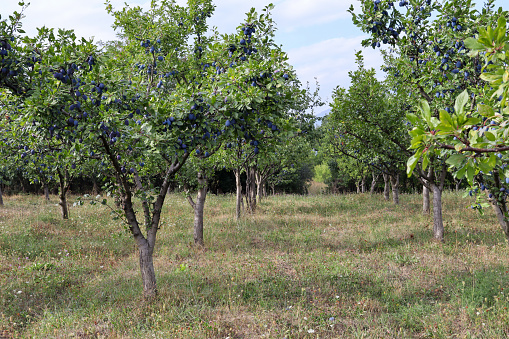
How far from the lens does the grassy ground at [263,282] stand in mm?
5637

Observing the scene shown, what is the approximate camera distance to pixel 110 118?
491cm

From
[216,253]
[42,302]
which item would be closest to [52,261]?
[42,302]

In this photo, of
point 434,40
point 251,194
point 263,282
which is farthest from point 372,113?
point 251,194

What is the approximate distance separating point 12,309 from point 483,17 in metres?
10.4

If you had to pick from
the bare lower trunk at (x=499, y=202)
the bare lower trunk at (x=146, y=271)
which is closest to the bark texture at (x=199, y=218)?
the bare lower trunk at (x=146, y=271)

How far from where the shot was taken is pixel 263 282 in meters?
7.77

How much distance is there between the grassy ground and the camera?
18.5 feet

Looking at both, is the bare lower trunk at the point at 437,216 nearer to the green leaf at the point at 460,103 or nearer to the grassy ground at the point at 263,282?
the grassy ground at the point at 263,282

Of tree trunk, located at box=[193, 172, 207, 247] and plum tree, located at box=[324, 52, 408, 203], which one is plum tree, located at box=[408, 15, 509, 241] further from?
tree trunk, located at box=[193, 172, 207, 247]

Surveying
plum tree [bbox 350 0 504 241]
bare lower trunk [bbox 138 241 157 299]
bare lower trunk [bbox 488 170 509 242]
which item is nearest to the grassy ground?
bare lower trunk [bbox 138 241 157 299]

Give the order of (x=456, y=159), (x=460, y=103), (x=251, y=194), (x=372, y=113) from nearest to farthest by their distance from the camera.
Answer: (x=460, y=103)
(x=456, y=159)
(x=372, y=113)
(x=251, y=194)

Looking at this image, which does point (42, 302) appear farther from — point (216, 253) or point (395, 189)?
point (395, 189)

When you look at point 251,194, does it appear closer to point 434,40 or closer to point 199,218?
point 199,218

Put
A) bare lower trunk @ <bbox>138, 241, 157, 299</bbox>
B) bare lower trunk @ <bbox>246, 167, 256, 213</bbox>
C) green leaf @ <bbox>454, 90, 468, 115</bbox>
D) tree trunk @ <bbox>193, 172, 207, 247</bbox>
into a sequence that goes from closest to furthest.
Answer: green leaf @ <bbox>454, 90, 468, 115</bbox>
bare lower trunk @ <bbox>138, 241, 157, 299</bbox>
tree trunk @ <bbox>193, 172, 207, 247</bbox>
bare lower trunk @ <bbox>246, 167, 256, 213</bbox>
